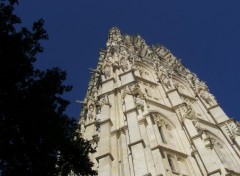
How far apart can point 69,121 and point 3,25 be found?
9.71 feet

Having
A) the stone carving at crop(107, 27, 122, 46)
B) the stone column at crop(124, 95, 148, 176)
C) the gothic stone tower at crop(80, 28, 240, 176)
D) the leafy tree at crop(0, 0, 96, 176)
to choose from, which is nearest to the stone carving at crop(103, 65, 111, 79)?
the gothic stone tower at crop(80, 28, 240, 176)

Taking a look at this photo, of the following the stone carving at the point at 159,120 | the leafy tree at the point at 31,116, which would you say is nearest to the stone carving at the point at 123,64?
the stone carving at the point at 159,120

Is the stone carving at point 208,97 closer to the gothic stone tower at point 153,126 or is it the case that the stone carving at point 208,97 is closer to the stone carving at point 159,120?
the gothic stone tower at point 153,126

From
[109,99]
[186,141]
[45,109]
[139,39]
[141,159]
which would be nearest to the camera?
[45,109]

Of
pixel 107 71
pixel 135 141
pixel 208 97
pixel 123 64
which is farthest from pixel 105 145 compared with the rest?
pixel 208 97

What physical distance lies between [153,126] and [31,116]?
36.9ft

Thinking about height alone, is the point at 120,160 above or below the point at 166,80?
below

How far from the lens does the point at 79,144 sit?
9938mm

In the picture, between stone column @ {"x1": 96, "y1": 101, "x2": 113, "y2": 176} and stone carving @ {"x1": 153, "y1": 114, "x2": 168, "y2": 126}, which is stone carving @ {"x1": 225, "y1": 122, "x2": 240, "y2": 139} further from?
stone column @ {"x1": 96, "y1": 101, "x2": 113, "y2": 176}

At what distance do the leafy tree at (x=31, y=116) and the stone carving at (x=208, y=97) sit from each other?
20810 mm

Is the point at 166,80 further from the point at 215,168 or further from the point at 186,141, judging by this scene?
the point at 215,168

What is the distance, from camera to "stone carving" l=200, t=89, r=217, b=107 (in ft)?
97.0

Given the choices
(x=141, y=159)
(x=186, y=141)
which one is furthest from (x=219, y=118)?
(x=141, y=159)

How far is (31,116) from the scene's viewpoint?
882cm
